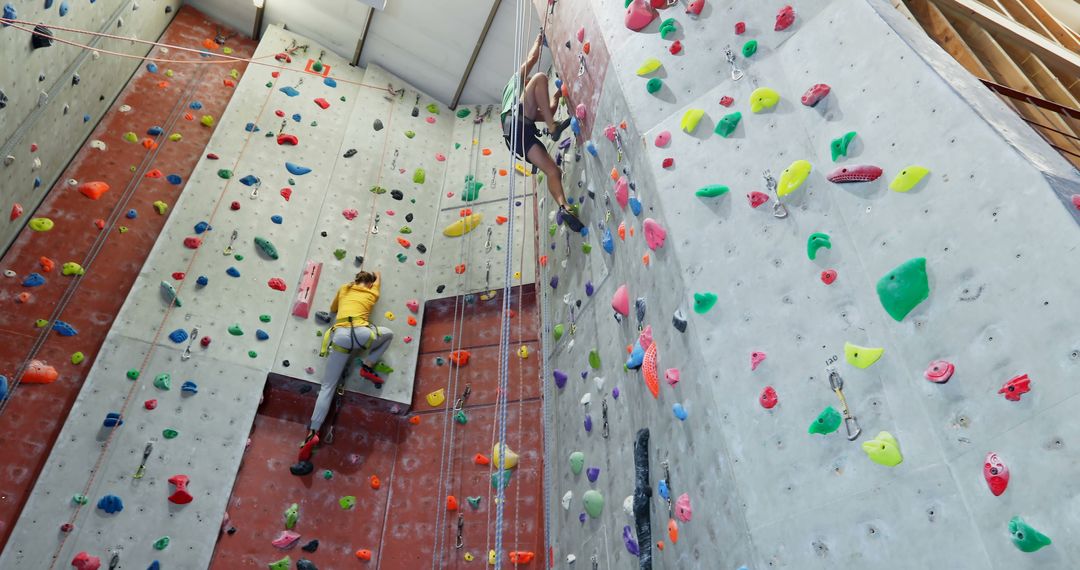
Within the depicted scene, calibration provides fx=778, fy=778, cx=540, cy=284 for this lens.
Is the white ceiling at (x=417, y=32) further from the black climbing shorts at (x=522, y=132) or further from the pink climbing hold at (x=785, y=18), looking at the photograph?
the pink climbing hold at (x=785, y=18)

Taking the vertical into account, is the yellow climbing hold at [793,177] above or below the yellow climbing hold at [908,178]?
above

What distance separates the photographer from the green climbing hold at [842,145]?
8.89 feet

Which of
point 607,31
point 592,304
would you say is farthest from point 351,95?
point 592,304

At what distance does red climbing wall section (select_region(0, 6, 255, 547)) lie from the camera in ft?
13.7

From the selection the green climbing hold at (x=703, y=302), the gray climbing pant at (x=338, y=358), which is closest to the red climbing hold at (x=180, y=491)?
the gray climbing pant at (x=338, y=358)

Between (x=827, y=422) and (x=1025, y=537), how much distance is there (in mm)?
682

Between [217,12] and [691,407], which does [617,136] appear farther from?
[217,12]

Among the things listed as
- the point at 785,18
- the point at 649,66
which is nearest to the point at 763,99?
the point at 785,18

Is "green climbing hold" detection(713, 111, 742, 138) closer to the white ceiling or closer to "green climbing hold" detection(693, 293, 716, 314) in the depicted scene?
"green climbing hold" detection(693, 293, 716, 314)

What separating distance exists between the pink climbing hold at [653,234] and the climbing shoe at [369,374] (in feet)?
7.63

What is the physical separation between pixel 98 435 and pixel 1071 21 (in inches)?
220

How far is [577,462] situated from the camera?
431 cm

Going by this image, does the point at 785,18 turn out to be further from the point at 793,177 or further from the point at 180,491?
the point at 180,491

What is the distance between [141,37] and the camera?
6125mm
